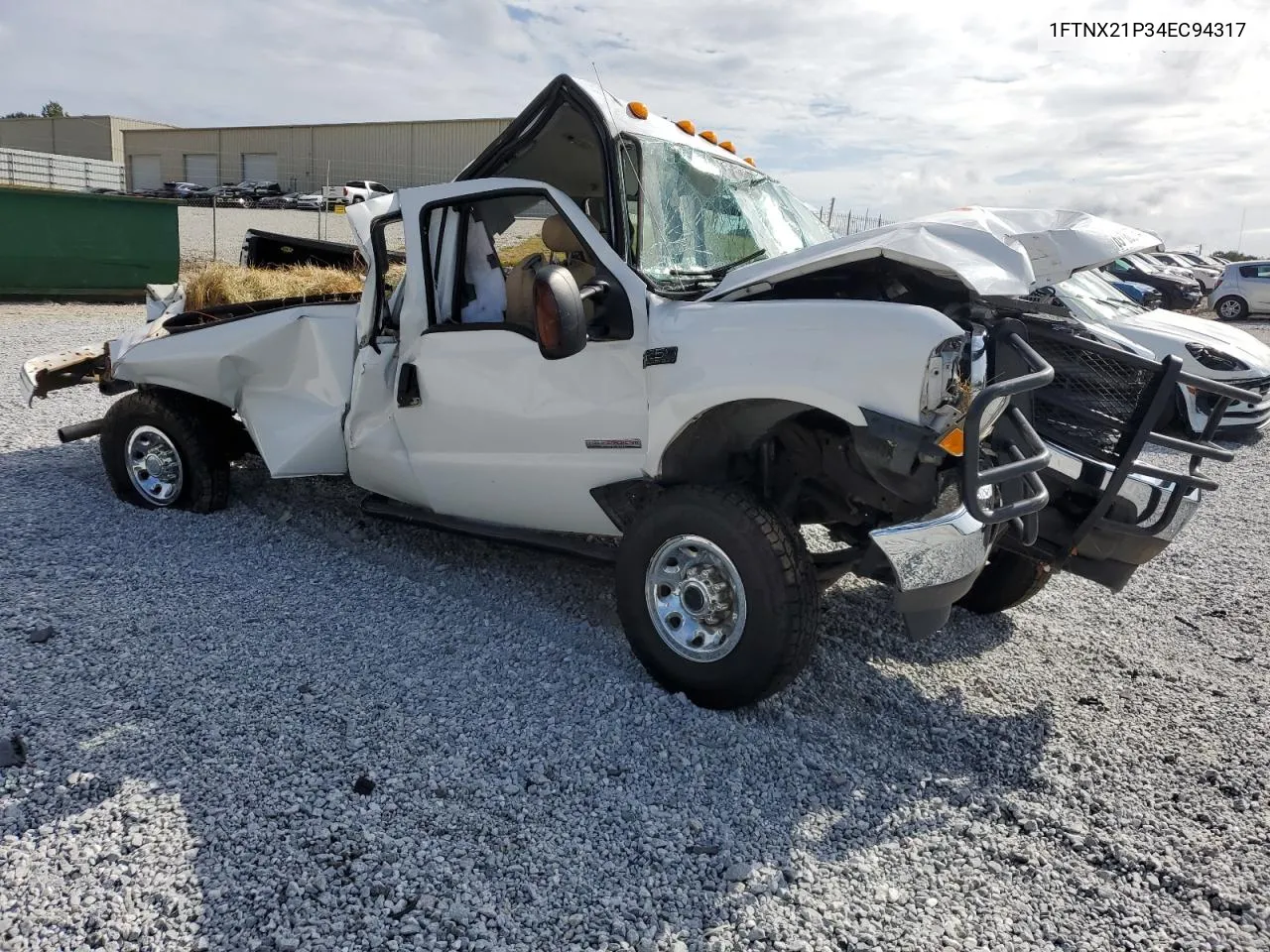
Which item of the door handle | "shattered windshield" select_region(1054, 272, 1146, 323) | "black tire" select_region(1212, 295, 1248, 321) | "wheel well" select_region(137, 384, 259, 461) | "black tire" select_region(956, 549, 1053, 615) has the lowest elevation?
"black tire" select_region(956, 549, 1053, 615)

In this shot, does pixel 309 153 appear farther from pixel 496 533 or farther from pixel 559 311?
pixel 559 311

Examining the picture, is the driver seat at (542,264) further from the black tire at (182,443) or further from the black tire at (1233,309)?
the black tire at (1233,309)

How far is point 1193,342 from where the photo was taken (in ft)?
30.8

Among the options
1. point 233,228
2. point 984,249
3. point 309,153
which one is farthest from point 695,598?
point 309,153

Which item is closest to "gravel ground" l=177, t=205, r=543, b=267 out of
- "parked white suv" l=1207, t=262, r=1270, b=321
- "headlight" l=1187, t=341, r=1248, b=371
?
"headlight" l=1187, t=341, r=1248, b=371

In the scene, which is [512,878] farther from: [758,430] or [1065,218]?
[1065,218]

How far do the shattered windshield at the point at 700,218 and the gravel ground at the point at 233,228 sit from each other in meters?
15.9

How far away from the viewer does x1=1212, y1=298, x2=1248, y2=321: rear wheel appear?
24188mm

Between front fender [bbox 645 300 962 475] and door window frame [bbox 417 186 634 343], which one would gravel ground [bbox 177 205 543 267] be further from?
front fender [bbox 645 300 962 475]

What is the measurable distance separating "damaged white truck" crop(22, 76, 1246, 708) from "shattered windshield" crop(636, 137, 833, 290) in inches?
0.6

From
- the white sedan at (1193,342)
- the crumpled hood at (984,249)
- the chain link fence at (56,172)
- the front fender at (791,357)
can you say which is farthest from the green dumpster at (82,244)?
the chain link fence at (56,172)

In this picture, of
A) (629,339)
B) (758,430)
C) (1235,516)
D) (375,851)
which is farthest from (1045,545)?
(1235,516)

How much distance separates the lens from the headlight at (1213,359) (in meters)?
9.28

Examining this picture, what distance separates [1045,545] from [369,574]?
3.36 meters
